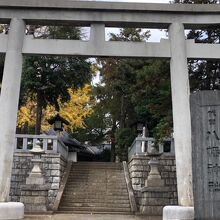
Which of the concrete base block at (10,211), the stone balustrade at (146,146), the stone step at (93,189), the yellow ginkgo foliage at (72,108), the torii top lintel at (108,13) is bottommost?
the concrete base block at (10,211)

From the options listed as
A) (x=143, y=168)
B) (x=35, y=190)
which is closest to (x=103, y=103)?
(x=143, y=168)

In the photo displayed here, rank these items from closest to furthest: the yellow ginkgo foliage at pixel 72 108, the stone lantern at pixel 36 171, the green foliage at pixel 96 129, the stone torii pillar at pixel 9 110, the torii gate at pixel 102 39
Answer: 1. the stone torii pillar at pixel 9 110
2. the torii gate at pixel 102 39
3. the stone lantern at pixel 36 171
4. the yellow ginkgo foliage at pixel 72 108
5. the green foliage at pixel 96 129

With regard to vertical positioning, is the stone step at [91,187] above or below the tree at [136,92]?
below

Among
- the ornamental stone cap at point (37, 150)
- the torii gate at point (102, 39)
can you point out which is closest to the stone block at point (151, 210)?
the ornamental stone cap at point (37, 150)

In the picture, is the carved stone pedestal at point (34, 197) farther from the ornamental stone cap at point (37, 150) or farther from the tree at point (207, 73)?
the tree at point (207, 73)

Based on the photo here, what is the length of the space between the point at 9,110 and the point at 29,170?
7425 millimetres

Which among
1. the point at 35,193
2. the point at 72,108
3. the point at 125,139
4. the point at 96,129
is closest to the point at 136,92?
the point at 35,193

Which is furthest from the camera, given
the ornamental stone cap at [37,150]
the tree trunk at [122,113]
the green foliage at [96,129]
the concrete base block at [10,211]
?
the green foliage at [96,129]

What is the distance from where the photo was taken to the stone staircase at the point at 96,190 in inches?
635

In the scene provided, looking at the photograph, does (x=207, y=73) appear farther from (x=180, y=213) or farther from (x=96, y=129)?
(x=96, y=129)

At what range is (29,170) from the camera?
18031mm

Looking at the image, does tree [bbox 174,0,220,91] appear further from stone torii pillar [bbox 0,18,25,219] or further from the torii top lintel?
stone torii pillar [bbox 0,18,25,219]

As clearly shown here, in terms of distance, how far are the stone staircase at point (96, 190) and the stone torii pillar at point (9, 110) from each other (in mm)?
5036

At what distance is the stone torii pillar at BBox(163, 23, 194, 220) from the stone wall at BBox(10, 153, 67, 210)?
819cm
